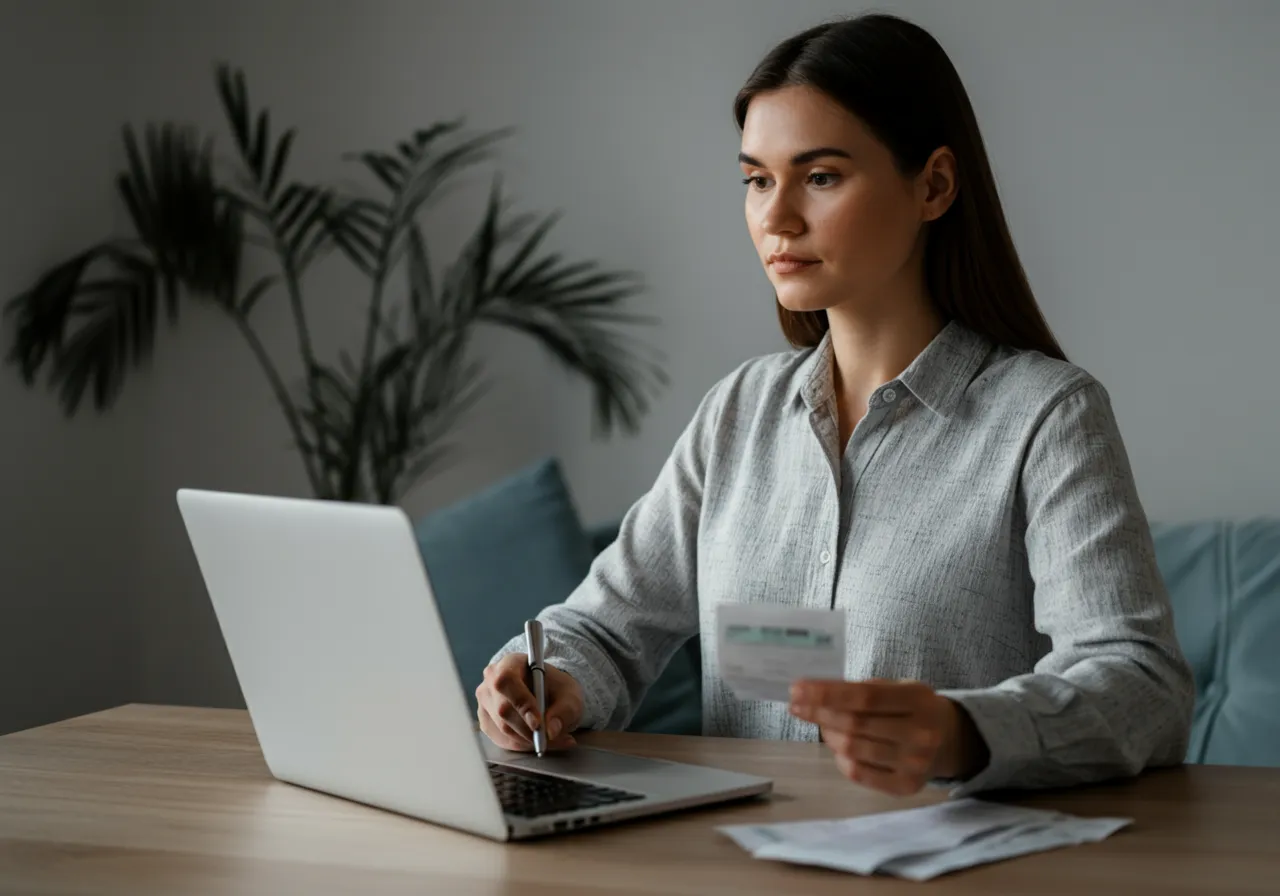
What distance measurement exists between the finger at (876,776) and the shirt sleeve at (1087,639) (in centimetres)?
8

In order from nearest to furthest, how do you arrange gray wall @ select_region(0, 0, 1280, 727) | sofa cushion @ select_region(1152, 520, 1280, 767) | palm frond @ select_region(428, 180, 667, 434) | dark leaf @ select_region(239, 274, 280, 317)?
sofa cushion @ select_region(1152, 520, 1280, 767) < gray wall @ select_region(0, 0, 1280, 727) < palm frond @ select_region(428, 180, 667, 434) < dark leaf @ select_region(239, 274, 280, 317)

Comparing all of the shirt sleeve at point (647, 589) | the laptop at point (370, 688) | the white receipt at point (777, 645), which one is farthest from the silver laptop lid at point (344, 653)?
the shirt sleeve at point (647, 589)

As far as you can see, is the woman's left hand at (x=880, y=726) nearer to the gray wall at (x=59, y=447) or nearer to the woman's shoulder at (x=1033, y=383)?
the woman's shoulder at (x=1033, y=383)

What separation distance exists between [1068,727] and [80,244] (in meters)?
2.82

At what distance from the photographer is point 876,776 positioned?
110cm

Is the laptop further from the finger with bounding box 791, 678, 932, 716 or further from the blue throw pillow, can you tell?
the blue throw pillow

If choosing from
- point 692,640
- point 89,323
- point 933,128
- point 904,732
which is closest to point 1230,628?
point 692,640

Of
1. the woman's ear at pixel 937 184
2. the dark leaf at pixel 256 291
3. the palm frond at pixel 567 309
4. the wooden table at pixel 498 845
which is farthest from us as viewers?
the dark leaf at pixel 256 291

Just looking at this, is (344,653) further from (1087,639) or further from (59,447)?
(59,447)

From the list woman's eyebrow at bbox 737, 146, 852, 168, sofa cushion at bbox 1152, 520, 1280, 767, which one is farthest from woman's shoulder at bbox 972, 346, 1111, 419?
sofa cushion at bbox 1152, 520, 1280, 767

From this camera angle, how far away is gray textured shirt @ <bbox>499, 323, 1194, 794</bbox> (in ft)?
4.35

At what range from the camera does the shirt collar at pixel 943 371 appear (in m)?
1.62

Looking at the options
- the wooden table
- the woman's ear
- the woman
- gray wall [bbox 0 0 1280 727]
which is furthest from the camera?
gray wall [bbox 0 0 1280 727]

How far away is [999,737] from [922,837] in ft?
0.44
